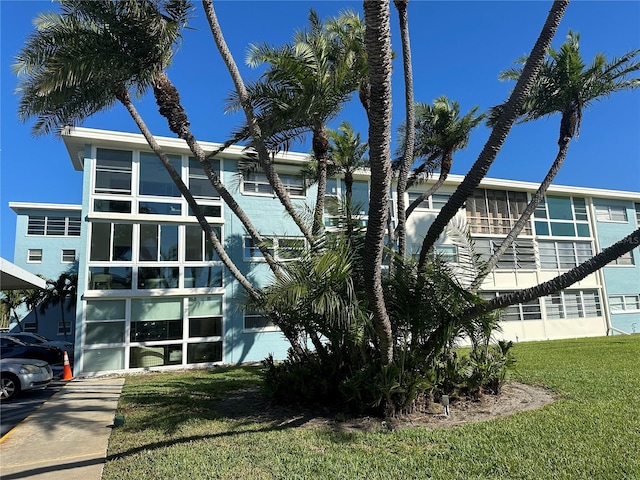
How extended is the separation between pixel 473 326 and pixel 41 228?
1129 inches

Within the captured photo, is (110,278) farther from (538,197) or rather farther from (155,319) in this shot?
(538,197)

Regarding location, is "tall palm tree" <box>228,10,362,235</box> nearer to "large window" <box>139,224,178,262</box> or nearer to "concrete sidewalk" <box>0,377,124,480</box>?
"concrete sidewalk" <box>0,377,124,480</box>

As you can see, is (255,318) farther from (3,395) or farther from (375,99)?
(375,99)

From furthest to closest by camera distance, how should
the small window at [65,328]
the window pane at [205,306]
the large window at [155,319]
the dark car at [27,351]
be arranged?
1. the small window at [65,328]
2. the window pane at [205,306]
3. the large window at [155,319]
4. the dark car at [27,351]

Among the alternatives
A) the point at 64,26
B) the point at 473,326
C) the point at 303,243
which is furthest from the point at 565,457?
the point at 64,26

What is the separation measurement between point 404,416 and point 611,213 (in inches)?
1013

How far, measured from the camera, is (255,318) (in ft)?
57.8

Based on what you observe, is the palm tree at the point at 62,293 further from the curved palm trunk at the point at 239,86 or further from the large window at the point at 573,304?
the large window at the point at 573,304

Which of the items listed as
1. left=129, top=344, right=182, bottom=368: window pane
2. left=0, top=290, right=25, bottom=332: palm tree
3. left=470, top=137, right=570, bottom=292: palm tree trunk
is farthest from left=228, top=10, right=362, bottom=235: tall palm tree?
left=0, top=290, right=25, bottom=332: palm tree

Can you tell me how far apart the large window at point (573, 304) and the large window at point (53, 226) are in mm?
28957

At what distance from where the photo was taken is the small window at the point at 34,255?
90.6ft

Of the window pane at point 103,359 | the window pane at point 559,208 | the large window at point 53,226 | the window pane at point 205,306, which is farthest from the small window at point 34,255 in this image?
the window pane at point 559,208

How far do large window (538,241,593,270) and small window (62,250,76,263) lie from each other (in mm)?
28381

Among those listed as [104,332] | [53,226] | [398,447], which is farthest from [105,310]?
[53,226]
